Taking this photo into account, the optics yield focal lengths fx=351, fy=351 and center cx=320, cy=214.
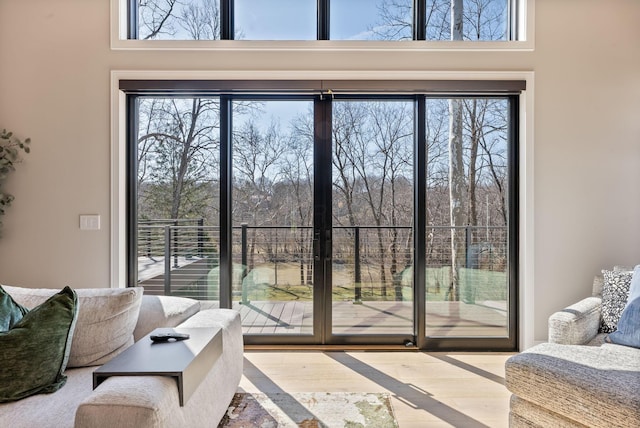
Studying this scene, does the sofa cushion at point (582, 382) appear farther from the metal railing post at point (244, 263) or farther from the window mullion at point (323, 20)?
the window mullion at point (323, 20)

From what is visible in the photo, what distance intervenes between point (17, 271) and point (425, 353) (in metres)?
3.45

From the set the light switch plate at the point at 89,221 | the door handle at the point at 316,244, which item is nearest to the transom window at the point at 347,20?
the light switch plate at the point at 89,221

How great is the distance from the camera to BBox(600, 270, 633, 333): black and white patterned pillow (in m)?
2.29

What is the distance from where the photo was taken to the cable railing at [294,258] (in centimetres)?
306

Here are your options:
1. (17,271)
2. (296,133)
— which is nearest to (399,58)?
(296,133)

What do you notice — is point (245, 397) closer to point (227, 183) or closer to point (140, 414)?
point (140, 414)

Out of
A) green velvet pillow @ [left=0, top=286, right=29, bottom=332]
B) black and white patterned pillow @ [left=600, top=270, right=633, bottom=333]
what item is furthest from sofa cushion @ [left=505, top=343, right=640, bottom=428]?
green velvet pillow @ [left=0, top=286, right=29, bottom=332]

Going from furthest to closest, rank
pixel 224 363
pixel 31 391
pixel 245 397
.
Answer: pixel 245 397, pixel 224 363, pixel 31 391

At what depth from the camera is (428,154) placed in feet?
9.99

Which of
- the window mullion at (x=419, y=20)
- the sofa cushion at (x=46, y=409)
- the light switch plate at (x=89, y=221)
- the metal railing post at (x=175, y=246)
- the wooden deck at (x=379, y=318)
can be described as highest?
the window mullion at (x=419, y=20)

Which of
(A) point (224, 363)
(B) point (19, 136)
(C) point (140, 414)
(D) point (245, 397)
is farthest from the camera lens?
(B) point (19, 136)

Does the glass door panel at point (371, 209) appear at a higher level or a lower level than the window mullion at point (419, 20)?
lower

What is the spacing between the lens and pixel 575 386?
5.21ft

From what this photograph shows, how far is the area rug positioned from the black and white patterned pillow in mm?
1535
